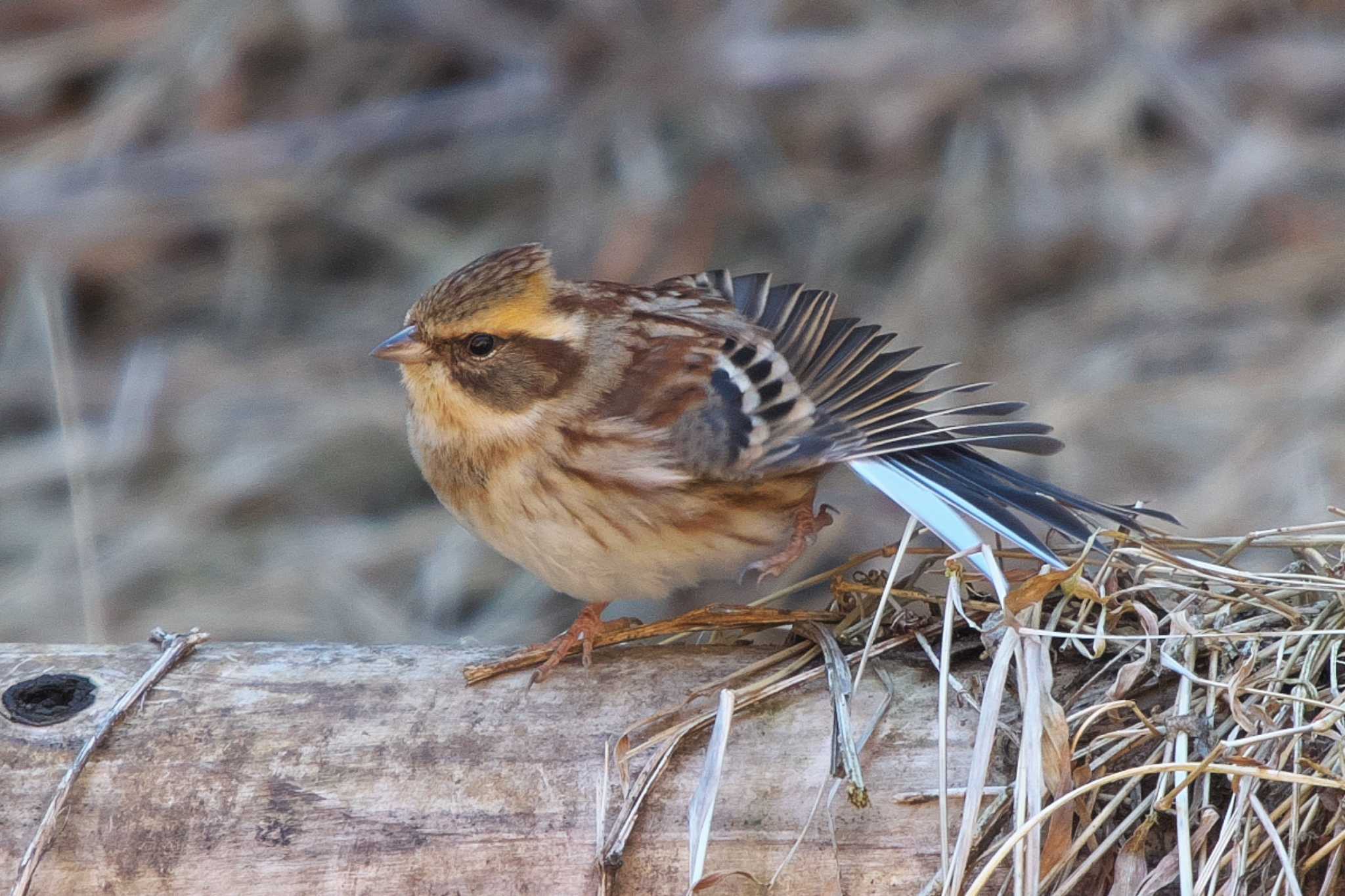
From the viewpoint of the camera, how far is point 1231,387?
485 cm

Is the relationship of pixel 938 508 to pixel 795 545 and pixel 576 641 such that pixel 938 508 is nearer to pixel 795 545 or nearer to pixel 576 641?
pixel 795 545

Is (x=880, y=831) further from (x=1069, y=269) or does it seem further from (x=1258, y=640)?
(x=1069, y=269)

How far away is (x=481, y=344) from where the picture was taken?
109 inches

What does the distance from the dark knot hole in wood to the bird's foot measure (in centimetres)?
62

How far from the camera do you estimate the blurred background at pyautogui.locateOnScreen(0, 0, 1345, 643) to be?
16.1 feet

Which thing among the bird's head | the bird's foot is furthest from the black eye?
the bird's foot

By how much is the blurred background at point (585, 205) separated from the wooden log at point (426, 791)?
2.41 m

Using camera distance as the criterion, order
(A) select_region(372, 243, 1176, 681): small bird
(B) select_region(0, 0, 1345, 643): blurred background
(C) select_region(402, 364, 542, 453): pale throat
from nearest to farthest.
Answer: (A) select_region(372, 243, 1176, 681): small bird
(C) select_region(402, 364, 542, 453): pale throat
(B) select_region(0, 0, 1345, 643): blurred background

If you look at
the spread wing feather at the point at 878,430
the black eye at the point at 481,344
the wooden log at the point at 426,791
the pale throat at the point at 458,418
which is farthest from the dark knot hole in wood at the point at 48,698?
the spread wing feather at the point at 878,430

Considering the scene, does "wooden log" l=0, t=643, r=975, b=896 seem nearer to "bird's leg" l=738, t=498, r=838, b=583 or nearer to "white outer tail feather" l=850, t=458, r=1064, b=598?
"white outer tail feather" l=850, t=458, r=1064, b=598

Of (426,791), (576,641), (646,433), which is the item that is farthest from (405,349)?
(426,791)

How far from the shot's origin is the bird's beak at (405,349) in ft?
8.87

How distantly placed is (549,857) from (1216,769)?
0.83 metres

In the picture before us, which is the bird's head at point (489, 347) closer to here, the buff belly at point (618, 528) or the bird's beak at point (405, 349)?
the bird's beak at point (405, 349)
